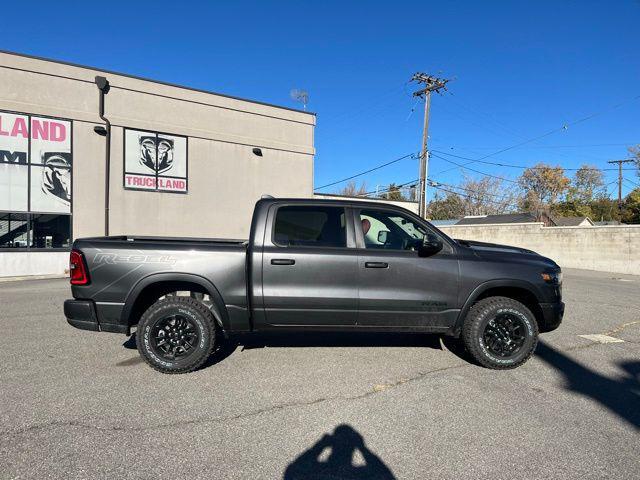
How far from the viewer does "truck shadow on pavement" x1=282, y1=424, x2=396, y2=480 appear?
9.11ft

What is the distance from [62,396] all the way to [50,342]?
221 cm

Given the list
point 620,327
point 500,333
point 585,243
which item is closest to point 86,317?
point 500,333

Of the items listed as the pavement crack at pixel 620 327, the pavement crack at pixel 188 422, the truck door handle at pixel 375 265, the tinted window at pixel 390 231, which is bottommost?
the pavement crack at pixel 188 422

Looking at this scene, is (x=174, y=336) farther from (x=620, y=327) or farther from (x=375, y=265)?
(x=620, y=327)

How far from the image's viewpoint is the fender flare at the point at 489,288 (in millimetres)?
4746

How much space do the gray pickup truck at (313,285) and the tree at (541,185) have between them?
207 feet

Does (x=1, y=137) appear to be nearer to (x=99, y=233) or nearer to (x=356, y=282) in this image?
(x=99, y=233)

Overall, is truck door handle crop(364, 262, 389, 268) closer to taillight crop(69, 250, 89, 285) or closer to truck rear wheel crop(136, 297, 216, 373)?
truck rear wheel crop(136, 297, 216, 373)

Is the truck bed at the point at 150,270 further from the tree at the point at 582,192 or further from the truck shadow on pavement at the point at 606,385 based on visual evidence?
the tree at the point at 582,192

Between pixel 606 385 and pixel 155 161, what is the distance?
15.4 metres

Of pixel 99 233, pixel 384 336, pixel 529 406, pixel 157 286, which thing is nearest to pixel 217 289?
pixel 157 286

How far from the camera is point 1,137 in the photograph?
1349 centimetres

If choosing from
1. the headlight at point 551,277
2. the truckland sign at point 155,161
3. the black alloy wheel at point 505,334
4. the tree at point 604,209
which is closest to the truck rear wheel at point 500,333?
the black alloy wheel at point 505,334

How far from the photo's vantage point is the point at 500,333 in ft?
15.8
